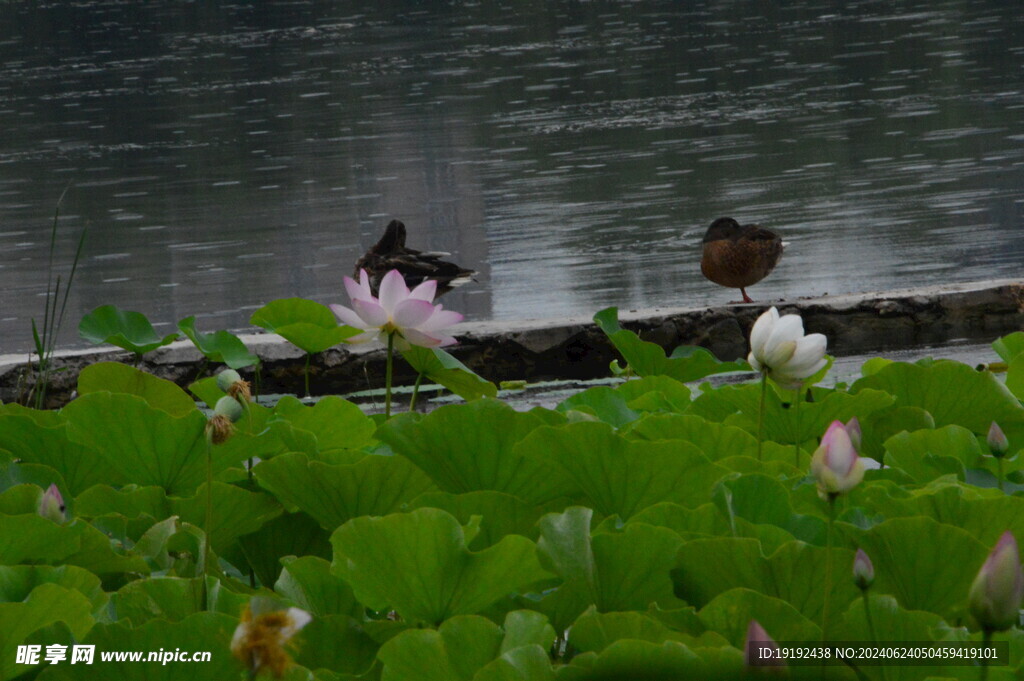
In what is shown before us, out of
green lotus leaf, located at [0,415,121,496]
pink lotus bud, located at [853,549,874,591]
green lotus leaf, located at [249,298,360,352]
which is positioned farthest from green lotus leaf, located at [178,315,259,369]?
pink lotus bud, located at [853,549,874,591]

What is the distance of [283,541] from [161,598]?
0.32 meters

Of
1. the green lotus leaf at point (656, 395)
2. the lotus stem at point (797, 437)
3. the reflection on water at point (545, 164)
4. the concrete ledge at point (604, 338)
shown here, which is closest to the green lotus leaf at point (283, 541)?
the lotus stem at point (797, 437)

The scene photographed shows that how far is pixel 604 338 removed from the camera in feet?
14.4

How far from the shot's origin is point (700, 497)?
1.54 m

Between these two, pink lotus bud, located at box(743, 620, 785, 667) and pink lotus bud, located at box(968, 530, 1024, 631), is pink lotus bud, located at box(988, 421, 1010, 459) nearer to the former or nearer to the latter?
pink lotus bud, located at box(968, 530, 1024, 631)

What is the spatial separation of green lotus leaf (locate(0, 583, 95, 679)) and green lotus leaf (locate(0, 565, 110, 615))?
8cm

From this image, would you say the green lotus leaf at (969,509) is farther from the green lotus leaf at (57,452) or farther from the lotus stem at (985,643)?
the green lotus leaf at (57,452)

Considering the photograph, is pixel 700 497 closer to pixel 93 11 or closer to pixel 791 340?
pixel 791 340

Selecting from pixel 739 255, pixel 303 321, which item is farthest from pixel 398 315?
pixel 739 255

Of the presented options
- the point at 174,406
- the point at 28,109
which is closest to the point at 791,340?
the point at 174,406

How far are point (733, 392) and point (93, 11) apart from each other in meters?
47.6

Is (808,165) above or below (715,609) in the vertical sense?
below

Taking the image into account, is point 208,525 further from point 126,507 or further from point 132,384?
point 132,384

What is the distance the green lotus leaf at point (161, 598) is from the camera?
1315 mm
